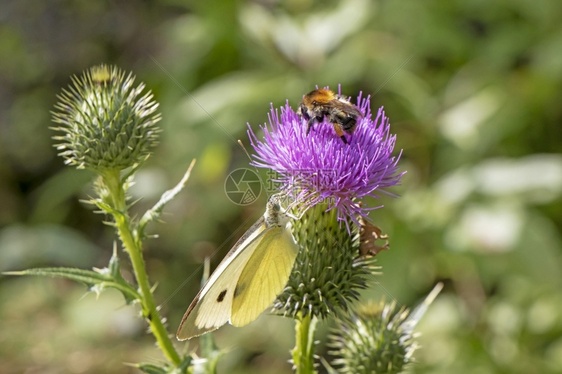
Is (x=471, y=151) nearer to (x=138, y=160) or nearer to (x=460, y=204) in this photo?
(x=460, y=204)

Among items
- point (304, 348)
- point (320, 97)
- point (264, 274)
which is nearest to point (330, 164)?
point (320, 97)

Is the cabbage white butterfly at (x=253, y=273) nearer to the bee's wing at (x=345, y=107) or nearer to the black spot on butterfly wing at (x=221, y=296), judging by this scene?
the black spot on butterfly wing at (x=221, y=296)

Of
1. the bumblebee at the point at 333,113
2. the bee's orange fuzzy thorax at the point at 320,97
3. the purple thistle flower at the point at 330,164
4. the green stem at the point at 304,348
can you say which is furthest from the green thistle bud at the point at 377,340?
the bee's orange fuzzy thorax at the point at 320,97

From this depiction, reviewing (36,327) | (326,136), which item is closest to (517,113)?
(326,136)

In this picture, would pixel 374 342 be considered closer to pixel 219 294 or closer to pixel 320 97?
pixel 219 294

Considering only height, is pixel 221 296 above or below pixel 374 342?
above

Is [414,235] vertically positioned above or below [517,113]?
below
